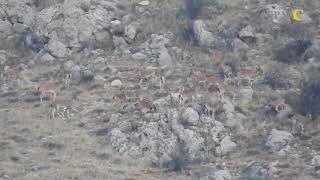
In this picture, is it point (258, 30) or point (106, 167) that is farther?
point (258, 30)

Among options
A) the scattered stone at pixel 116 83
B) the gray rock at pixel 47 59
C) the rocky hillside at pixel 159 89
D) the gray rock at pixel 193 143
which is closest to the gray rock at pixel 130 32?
the rocky hillside at pixel 159 89

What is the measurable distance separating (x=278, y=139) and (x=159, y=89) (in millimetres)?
6193

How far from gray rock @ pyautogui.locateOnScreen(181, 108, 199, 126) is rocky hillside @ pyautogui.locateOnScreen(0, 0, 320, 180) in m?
0.04

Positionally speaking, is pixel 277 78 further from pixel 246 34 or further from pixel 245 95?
pixel 246 34

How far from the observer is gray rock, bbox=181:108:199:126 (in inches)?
1054

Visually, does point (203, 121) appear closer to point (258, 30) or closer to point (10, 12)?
point (258, 30)

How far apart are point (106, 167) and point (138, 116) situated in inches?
133

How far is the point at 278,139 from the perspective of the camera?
83.9 feet

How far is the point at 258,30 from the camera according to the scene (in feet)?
112

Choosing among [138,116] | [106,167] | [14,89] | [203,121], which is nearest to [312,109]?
[203,121]

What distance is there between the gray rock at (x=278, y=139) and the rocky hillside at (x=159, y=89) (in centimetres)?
4

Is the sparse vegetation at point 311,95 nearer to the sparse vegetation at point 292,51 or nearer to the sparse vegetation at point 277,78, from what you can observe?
the sparse vegetation at point 277,78

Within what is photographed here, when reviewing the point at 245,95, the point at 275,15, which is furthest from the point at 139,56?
the point at 275,15

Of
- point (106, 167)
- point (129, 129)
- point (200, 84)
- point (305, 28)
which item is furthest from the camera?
point (305, 28)
